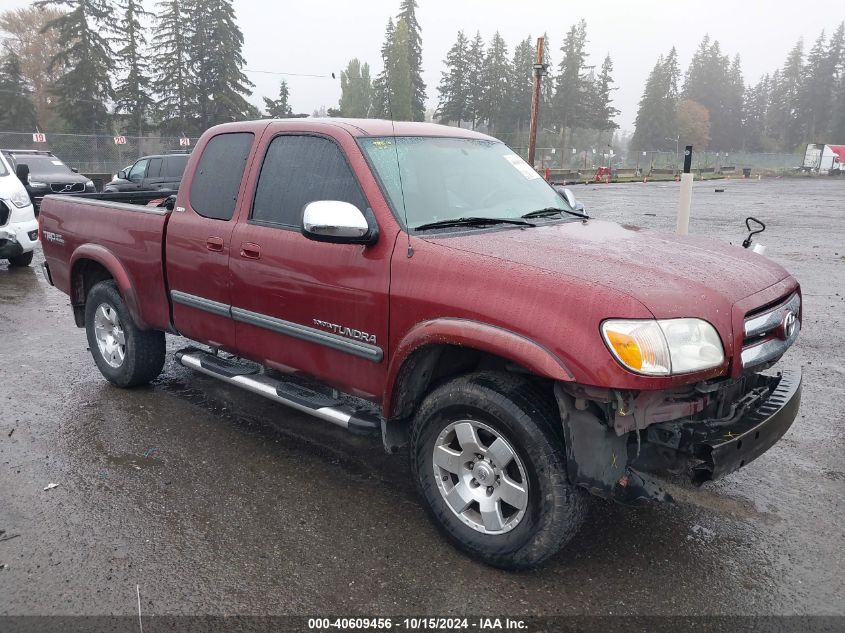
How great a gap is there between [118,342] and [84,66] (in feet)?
166

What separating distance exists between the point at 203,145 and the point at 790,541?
4.23m

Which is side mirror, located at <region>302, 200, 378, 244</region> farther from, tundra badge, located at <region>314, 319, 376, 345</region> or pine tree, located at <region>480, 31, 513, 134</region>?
pine tree, located at <region>480, 31, 513, 134</region>

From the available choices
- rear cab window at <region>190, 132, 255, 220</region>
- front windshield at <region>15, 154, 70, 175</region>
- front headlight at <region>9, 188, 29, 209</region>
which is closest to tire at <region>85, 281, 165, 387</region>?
rear cab window at <region>190, 132, 255, 220</region>

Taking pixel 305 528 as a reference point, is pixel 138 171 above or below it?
above

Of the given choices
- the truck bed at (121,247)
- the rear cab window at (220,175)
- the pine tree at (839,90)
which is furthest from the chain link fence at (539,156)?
the pine tree at (839,90)

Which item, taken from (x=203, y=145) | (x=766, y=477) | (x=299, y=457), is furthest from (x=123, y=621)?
(x=766, y=477)

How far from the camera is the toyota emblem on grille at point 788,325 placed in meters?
3.12

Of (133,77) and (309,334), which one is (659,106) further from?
(309,334)

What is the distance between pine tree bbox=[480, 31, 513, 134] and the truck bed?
241 feet

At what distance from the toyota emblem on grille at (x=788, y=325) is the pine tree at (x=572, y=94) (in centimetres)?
9020

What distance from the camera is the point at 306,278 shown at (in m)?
3.65

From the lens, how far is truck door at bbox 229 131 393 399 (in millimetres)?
3416

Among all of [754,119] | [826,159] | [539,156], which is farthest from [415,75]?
[754,119]

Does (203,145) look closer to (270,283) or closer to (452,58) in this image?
(270,283)
